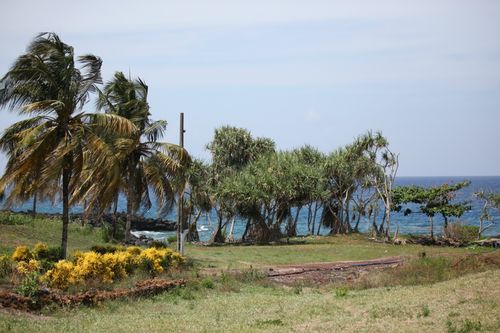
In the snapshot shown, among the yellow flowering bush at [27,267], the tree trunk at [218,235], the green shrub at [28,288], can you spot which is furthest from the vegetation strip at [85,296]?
the tree trunk at [218,235]

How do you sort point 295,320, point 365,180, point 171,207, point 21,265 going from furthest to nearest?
point 365,180 < point 171,207 < point 21,265 < point 295,320

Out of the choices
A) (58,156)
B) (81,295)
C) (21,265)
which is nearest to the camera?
(81,295)

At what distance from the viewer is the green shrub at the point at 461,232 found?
1850 inches

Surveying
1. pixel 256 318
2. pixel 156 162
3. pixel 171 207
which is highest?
pixel 156 162

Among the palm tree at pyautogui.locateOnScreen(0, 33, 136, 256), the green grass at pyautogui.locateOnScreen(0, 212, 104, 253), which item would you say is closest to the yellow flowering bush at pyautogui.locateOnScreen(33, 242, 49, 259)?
the palm tree at pyautogui.locateOnScreen(0, 33, 136, 256)

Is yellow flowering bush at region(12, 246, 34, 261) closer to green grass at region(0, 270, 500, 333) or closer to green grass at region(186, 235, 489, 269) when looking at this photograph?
green grass at region(0, 270, 500, 333)

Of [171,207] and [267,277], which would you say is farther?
[171,207]

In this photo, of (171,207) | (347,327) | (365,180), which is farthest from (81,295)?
(365,180)

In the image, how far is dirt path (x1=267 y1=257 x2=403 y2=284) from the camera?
24.7 metres

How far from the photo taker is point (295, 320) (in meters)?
15.7

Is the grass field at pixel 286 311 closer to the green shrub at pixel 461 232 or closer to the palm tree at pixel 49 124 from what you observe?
the palm tree at pixel 49 124

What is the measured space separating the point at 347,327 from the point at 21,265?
9670 millimetres

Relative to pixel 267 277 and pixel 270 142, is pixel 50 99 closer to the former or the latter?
pixel 267 277

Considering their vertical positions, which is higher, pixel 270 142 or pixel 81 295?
pixel 270 142
